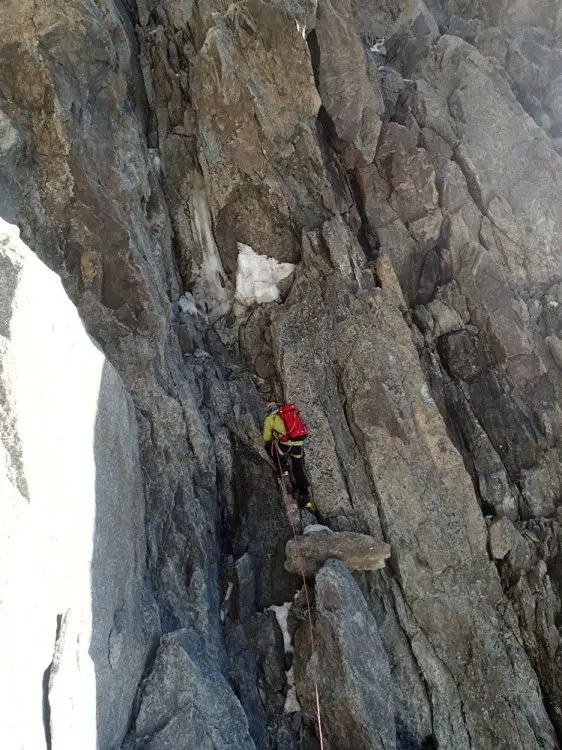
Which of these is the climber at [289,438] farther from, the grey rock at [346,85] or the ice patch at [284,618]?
the grey rock at [346,85]

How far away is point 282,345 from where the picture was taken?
606 inches

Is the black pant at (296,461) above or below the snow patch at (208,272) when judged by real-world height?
below

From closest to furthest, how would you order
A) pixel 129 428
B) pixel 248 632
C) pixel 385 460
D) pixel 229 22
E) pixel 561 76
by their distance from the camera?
pixel 129 428 < pixel 248 632 < pixel 385 460 < pixel 229 22 < pixel 561 76

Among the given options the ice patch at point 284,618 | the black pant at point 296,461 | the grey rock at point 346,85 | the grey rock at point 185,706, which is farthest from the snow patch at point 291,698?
the grey rock at point 346,85

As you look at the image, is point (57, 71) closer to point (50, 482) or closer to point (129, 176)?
point (129, 176)

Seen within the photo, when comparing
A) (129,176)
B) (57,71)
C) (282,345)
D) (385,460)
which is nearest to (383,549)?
(385,460)

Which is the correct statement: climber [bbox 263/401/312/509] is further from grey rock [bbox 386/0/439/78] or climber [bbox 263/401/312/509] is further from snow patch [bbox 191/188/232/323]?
grey rock [bbox 386/0/439/78]

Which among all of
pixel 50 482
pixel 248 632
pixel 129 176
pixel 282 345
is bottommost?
pixel 248 632

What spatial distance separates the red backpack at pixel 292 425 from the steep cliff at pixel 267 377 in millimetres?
860

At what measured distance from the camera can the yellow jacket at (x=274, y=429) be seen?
535 inches

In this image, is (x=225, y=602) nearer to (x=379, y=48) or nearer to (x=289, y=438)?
(x=289, y=438)

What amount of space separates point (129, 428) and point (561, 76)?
26.5 meters

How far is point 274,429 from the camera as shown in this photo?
13.7m

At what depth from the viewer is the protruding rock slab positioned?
41.3 feet
